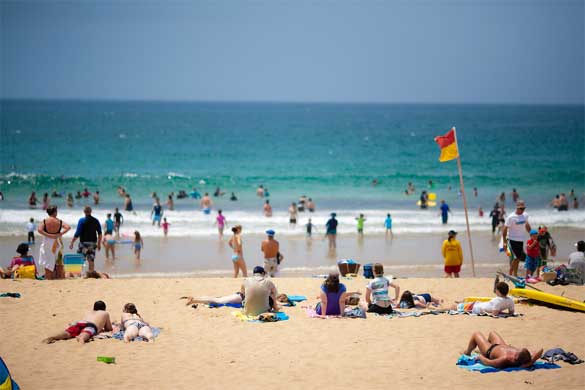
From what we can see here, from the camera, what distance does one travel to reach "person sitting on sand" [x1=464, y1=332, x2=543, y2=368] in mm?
9383

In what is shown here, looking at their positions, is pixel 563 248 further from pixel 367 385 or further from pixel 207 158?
pixel 207 158

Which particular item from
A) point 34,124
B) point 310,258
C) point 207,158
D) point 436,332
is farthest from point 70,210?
point 34,124

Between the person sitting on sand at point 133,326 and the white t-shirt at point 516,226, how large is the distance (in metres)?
7.60

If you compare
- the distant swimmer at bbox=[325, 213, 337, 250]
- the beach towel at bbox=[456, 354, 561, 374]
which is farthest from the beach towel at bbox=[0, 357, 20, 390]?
the distant swimmer at bbox=[325, 213, 337, 250]

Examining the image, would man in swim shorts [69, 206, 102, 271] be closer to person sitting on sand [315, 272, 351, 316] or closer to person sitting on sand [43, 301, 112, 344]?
person sitting on sand [43, 301, 112, 344]

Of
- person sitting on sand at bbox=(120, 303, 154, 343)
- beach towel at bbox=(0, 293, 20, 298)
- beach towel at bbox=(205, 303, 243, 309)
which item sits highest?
beach towel at bbox=(0, 293, 20, 298)

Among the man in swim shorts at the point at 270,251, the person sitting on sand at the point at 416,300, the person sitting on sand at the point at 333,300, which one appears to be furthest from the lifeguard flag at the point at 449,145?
the person sitting on sand at the point at 333,300

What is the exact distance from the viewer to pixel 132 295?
1330cm

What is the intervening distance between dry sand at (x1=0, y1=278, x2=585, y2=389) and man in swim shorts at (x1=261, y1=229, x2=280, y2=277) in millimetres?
2982

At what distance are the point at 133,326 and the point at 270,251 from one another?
592 centimetres

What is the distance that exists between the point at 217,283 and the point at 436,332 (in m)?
5.10

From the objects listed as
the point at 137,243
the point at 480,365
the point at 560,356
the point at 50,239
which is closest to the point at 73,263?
the point at 50,239

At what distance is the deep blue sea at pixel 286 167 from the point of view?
38.5 m

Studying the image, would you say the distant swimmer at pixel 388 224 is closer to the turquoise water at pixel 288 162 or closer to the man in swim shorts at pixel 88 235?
the turquoise water at pixel 288 162
